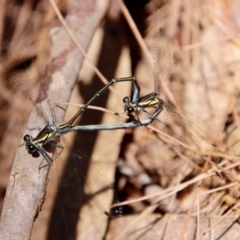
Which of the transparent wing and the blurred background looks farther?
the blurred background

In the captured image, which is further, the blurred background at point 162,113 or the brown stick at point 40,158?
the blurred background at point 162,113

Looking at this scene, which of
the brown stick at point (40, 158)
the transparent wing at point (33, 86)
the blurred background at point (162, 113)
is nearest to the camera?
the brown stick at point (40, 158)

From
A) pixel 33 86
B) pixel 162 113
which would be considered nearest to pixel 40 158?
pixel 33 86

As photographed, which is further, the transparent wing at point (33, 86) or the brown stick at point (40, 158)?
the transparent wing at point (33, 86)

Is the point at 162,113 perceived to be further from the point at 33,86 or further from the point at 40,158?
the point at 40,158

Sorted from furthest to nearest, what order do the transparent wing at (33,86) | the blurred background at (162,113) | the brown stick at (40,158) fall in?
the blurred background at (162,113) → the transparent wing at (33,86) → the brown stick at (40,158)

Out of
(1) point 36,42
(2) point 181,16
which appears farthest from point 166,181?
(1) point 36,42

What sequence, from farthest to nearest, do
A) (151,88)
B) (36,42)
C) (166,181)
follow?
(36,42), (151,88), (166,181)

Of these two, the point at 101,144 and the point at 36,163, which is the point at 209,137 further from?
the point at 36,163
